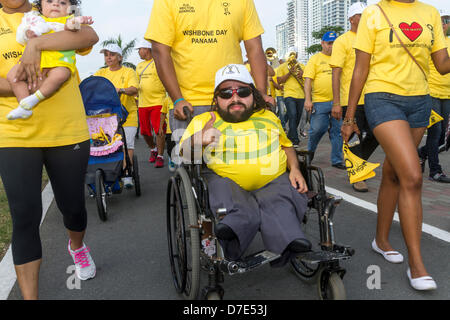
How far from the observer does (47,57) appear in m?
2.54

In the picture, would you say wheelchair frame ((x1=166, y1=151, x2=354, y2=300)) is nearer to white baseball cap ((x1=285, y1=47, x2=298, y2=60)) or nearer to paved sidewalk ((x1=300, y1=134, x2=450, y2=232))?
paved sidewalk ((x1=300, y1=134, x2=450, y2=232))

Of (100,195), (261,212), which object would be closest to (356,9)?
(100,195)

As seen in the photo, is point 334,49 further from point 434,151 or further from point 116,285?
point 116,285

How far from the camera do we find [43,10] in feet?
8.73

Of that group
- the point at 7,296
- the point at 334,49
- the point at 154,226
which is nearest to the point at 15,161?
the point at 7,296

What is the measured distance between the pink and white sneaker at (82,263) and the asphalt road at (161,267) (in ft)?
0.23

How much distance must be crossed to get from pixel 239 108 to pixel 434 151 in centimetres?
410

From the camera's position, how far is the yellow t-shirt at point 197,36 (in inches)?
128

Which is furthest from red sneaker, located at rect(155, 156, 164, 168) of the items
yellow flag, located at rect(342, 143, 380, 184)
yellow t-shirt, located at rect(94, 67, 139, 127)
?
yellow flag, located at rect(342, 143, 380, 184)

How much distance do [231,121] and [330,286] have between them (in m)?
1.25

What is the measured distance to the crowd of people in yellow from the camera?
2.56 meters

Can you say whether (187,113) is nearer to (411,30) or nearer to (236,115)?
(236,115)

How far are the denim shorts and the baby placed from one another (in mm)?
2010
